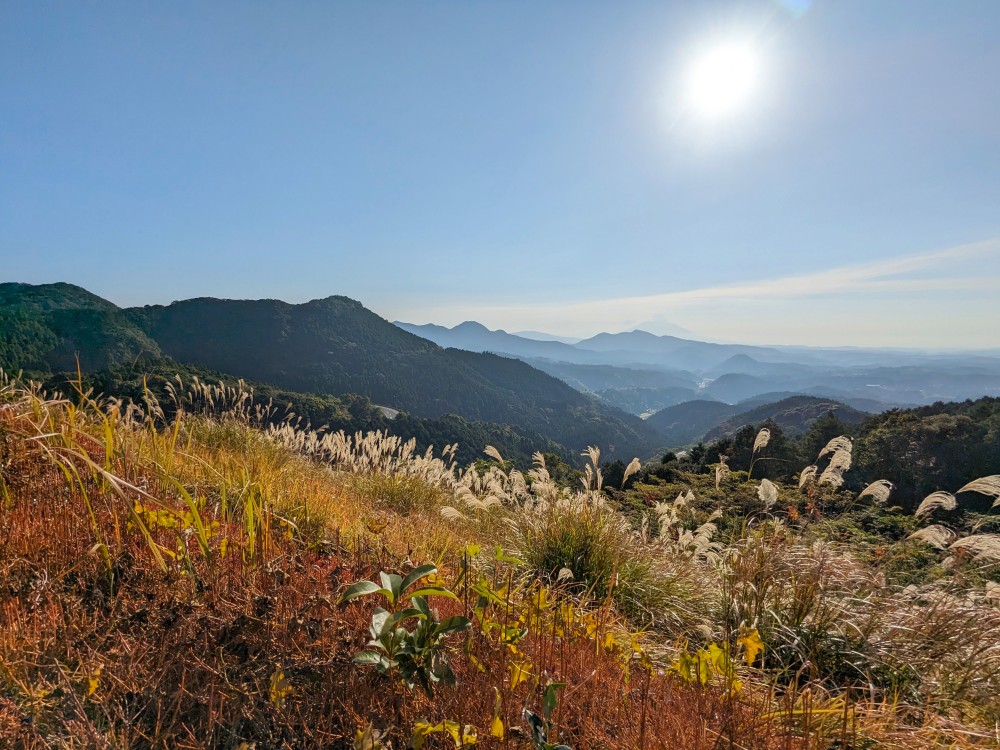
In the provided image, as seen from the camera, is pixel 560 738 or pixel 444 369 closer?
pixel 560 738

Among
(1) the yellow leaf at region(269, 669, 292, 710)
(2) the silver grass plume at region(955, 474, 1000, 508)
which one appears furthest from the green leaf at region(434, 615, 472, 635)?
(2) the silver grass plume at region(955, 474, 1000, 508)

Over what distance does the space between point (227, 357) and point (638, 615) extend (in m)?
156

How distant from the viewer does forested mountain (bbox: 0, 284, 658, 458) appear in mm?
123500

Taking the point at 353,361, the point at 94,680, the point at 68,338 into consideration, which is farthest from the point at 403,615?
the point at 353,361

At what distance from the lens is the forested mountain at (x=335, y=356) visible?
405 ft

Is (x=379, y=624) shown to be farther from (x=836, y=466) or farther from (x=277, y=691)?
(x=836, y=466)

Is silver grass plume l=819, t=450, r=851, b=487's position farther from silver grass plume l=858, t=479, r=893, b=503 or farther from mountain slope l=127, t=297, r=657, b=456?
mountain slope l=127, t=297, r=657, b=456

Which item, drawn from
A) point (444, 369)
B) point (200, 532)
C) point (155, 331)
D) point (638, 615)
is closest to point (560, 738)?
Answer: point (200, 532)

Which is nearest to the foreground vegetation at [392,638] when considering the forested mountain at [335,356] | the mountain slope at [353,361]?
the forested mountain at [335,356]

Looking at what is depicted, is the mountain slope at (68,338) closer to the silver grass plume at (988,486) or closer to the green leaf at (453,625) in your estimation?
the green leaf at (453,625)

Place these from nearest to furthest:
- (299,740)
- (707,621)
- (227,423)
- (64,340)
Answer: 1. (299,740)
2. (707,621)
3. (227,423)
4. (64,340)

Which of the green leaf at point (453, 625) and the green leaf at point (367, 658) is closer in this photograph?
the green leaf at point (367, 658)

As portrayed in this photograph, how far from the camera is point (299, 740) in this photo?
4.78 feet

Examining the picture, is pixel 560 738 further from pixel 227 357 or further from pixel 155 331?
pixel 155 331
